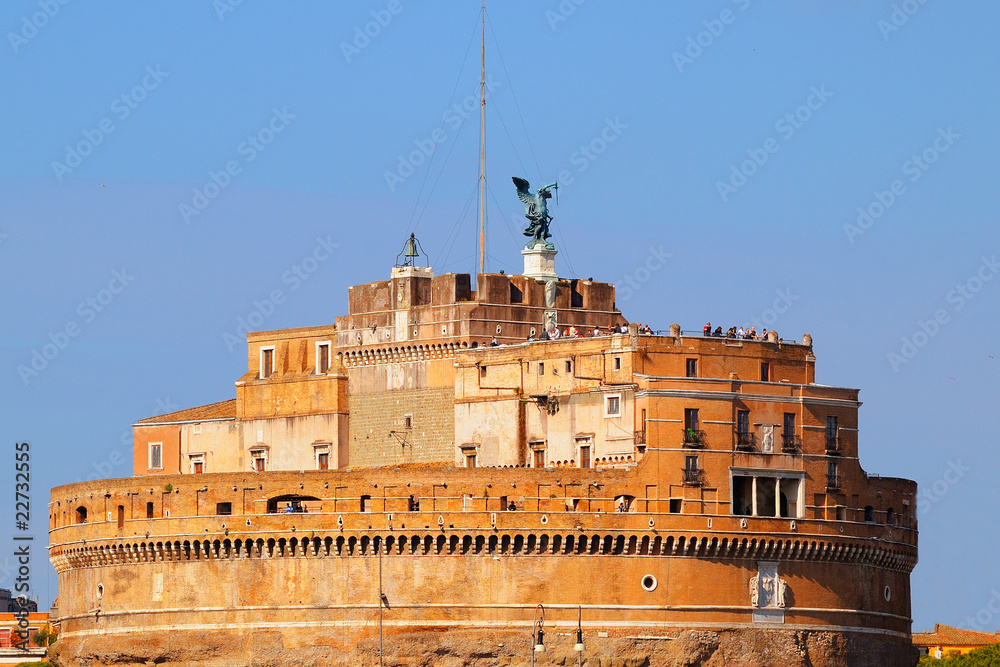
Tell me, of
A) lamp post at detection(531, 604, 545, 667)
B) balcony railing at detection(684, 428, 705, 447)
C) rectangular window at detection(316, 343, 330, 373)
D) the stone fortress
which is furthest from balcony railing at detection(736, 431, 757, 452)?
rectangular window at detection(316, 343, 330, 373)

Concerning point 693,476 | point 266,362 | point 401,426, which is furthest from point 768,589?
point 266,362

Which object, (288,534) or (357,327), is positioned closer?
(288,534)

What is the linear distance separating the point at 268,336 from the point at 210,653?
1920 cm

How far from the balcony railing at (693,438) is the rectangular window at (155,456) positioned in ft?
97.6

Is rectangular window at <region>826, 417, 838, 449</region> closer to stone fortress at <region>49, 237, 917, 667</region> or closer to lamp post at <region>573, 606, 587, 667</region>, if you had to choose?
stone fortress at <region>49, 237, 917, 667</region>

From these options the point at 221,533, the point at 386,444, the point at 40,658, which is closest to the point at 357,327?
the point at 386,444

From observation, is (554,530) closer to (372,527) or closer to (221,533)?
(372,527)

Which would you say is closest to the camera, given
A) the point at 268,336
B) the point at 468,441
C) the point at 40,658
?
the point at 468,441

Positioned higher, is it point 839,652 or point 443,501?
point 443,501

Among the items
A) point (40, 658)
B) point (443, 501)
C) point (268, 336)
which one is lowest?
point (40, 658)

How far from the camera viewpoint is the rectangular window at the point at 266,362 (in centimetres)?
11394

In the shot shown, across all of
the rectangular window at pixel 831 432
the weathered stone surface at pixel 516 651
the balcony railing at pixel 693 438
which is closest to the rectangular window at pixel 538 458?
the balcony railing at pixel 693 438

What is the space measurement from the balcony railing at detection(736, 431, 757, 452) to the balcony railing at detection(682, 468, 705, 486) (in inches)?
75.8

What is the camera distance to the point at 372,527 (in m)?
98.3
